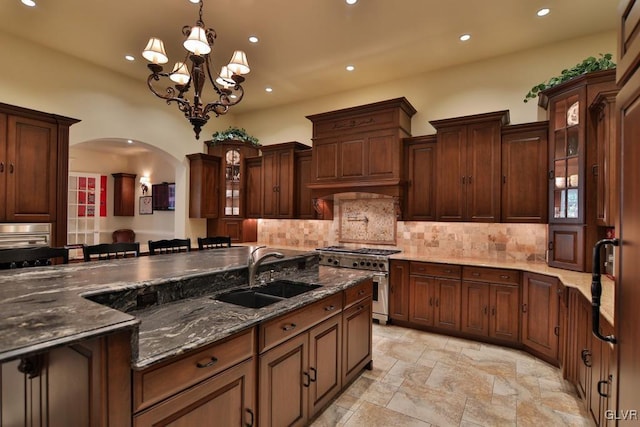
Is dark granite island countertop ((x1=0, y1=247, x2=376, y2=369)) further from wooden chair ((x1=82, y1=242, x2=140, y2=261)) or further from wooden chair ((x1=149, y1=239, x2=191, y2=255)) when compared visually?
wooden chair ((x1=149, y1=239, x2=191, y2=255))

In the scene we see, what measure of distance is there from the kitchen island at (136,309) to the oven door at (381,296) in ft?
4.67

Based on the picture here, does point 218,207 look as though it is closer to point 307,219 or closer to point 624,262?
point 307,219

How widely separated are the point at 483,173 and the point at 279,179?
315 centimetres

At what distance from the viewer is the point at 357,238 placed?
5102 millimetres

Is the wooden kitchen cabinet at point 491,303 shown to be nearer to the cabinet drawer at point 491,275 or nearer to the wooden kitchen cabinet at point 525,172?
the cabinet drawer at point 491,275

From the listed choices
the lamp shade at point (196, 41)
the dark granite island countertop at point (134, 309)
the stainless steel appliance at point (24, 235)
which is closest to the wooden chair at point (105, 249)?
the dark granite island countertop at point (134, 309)

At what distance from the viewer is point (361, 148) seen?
14.9 ft

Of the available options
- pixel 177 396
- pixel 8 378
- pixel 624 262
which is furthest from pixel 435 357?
pixel 8 378

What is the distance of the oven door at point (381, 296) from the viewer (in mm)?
4180

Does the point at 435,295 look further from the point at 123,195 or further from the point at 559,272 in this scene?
the point at 123,195

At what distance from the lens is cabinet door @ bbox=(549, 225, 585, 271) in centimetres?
307

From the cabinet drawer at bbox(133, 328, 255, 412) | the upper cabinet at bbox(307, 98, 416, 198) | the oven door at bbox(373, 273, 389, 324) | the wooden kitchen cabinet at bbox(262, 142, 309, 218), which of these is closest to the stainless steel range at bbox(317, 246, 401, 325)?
the oven door at bbox(373, 273, 389, 324)

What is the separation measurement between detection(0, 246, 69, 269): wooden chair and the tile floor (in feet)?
A: 7.96

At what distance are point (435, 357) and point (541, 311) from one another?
1163 mm
